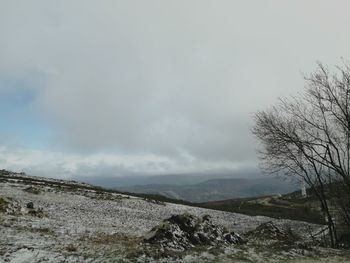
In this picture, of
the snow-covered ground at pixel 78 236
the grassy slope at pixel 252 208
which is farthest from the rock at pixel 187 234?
the grassy slope at pixel 252 208

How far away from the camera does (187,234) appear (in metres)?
25.5

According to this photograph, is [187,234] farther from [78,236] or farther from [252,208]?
[252,208]

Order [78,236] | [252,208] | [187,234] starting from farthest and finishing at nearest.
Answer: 1. [252,208]
2. [78,236]
3. [187,234]

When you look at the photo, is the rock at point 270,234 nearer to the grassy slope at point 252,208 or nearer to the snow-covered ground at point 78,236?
the snow-covered ground at point 78,236

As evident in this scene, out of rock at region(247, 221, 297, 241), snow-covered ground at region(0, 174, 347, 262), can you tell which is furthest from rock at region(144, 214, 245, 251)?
rock at region(247, 221, 297, 241)

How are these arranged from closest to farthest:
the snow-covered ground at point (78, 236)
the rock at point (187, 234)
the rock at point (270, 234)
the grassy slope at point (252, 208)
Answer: the snow-covered ground at point (78, 236) < the rock at point (187, 234) < the rock at point (270, 234) < the grassy slope at point (252, 208)

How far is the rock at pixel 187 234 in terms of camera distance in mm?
23688

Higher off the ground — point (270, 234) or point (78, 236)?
point (270, 234)

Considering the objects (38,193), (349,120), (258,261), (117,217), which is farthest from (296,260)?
(38,193)

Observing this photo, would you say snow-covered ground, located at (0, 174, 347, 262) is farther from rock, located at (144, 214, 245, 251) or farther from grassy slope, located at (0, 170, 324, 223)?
grassy slope, located at (0, 170, 324, 223)

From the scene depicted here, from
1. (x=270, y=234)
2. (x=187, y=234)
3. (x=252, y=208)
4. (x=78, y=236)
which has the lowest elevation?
(x=78, y=236)

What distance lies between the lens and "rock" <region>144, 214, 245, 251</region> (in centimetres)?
2369

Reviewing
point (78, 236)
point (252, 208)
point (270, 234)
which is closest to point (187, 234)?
point (78, 236)

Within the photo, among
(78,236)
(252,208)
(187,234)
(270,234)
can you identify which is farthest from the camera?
(252,208)
